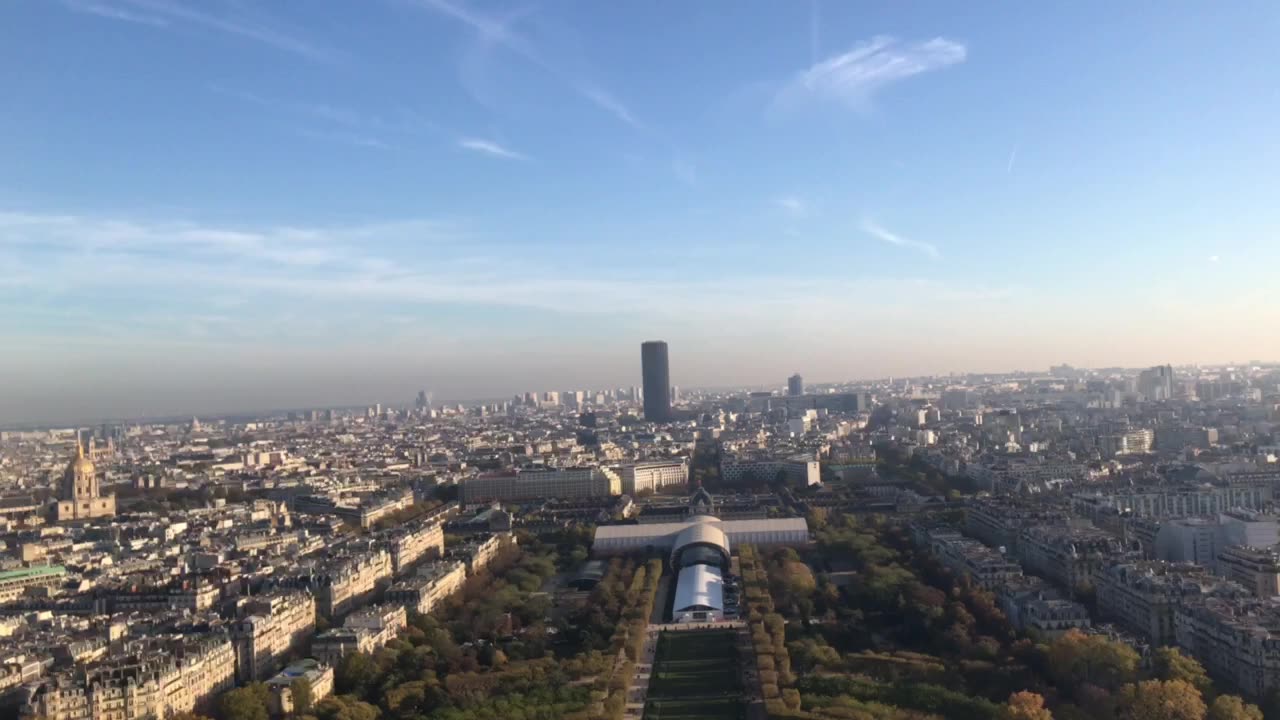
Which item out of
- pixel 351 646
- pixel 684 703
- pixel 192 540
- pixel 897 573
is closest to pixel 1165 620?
pixel 897 573

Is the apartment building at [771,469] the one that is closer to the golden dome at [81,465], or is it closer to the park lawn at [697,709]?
the golden dome at [81,465]

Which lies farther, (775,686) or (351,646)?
(351,646)

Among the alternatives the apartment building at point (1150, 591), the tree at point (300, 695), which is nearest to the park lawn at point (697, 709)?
the tree at point (300, 695)

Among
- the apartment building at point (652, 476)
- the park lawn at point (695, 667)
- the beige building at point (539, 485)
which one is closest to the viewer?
the park lawn at point (695, 667)

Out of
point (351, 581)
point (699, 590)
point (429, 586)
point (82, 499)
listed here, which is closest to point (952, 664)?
point (699, 590)

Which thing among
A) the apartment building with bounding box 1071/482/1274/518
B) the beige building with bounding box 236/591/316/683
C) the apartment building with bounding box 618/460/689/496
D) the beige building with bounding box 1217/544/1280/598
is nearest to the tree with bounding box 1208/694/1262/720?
the beige building with bounding box 1217/544/1280/598

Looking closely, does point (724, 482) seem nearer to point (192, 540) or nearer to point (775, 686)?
point (192, 540)

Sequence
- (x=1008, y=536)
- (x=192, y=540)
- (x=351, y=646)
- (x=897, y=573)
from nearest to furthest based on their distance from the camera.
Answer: (x=351, y=646) → (x=897, y=573) → (x=1008, y=536) → (x=192, y=540)
